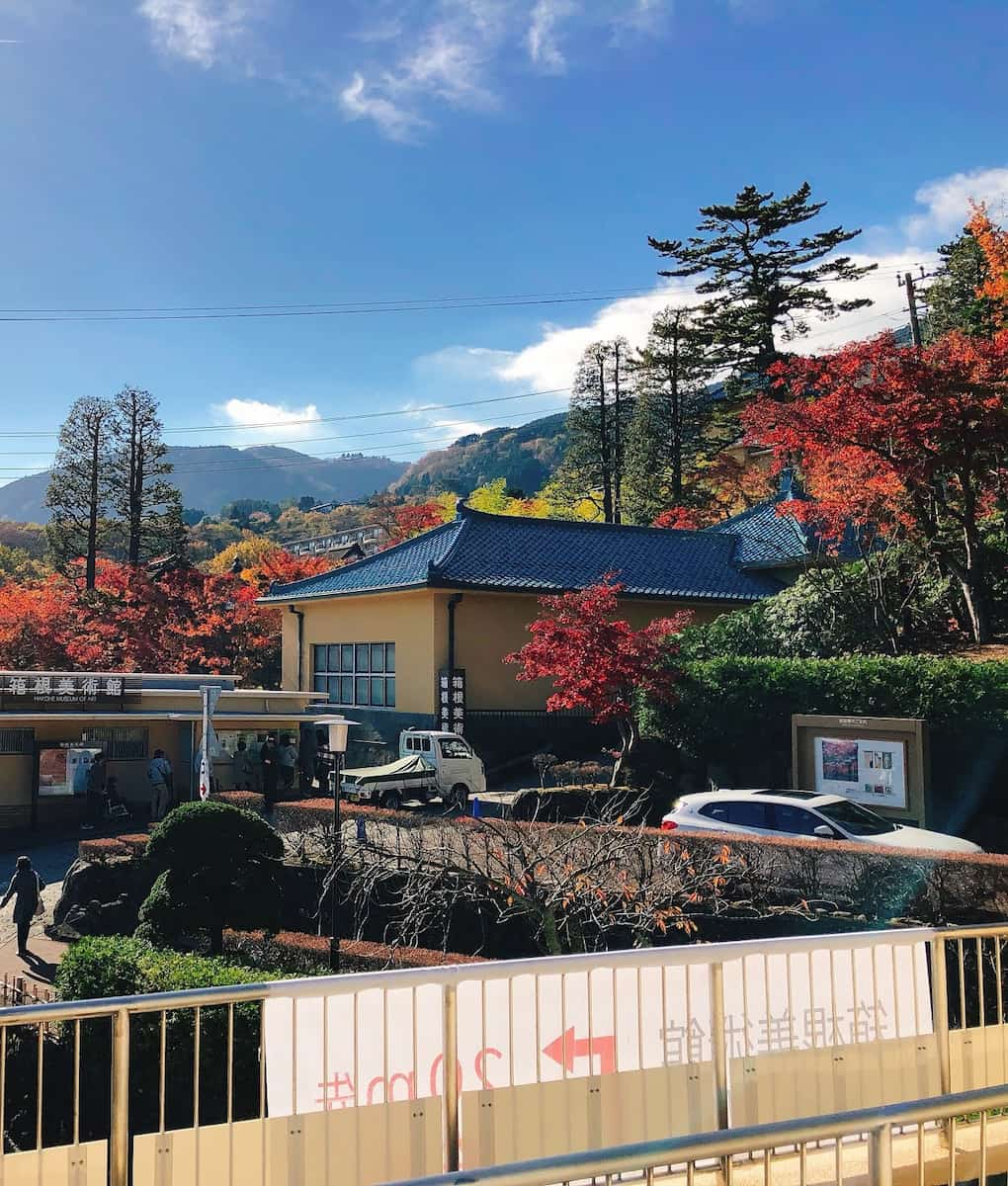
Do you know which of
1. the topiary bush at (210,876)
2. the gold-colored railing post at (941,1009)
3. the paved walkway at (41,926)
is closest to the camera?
the gold-colored railing post at (941,1009)

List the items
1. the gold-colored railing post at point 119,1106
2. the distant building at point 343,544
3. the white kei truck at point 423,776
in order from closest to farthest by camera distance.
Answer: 1. the gold-colored railing post at point 119,1106
2. the white kei truck at point 423,776
3. the distant building at point 343,544

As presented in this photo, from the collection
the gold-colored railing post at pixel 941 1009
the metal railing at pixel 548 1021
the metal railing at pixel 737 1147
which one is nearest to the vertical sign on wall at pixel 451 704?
the metal railing at pixel 548 1021

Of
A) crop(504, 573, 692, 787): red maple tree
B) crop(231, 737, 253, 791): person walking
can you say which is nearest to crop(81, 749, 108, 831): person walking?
crop(231, 737, 253, 791): person walking

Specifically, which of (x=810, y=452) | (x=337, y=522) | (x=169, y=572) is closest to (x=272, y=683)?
(x=169, y=572)

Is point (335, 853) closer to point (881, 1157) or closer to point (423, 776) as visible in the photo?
point (423, 776)

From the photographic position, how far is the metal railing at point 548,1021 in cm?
454

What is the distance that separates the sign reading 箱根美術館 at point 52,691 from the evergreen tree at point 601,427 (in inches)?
1201

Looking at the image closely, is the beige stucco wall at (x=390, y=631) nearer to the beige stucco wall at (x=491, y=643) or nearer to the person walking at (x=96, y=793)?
the beige stucco wall at (x=491, y=643)

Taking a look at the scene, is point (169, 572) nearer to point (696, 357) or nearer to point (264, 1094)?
point (696, 357)

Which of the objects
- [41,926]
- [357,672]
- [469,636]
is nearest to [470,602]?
[469,636]

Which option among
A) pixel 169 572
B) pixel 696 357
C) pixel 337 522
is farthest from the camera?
pixel 337 522

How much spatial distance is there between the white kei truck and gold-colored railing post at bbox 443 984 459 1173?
50.7ft

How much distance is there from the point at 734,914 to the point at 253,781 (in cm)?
1539

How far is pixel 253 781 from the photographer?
2475cm
